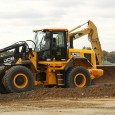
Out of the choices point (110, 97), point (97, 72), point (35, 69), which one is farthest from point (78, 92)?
point (97, 72)

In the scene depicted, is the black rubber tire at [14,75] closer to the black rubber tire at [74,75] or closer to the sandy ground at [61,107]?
the black rubber tire at [74,75]

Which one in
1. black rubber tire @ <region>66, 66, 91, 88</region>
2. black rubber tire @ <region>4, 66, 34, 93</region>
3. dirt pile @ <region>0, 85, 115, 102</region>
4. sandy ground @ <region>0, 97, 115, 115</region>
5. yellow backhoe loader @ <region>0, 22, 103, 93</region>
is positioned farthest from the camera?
black rubber tire @ <region>66, 66, 91, 88</region>

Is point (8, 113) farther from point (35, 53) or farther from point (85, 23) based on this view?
point (85, 23)

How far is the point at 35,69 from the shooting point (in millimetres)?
20953

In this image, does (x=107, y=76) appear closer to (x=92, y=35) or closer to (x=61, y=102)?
(x=92, y=35)

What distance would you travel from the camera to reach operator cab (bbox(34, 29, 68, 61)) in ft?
70.5

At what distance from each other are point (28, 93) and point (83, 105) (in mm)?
4131

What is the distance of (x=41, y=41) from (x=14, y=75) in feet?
8.76

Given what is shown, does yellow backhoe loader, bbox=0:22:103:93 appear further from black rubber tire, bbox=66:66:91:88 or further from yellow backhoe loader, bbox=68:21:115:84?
yellow backhoe loader, bbox=68:21:115:84

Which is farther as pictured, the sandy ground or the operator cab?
the operator cab

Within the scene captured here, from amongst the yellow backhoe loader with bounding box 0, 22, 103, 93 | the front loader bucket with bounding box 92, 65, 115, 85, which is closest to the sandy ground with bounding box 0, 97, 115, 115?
the yellow backhoe loader with bounding box 0, 22, 103, 93

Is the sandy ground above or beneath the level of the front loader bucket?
beneath

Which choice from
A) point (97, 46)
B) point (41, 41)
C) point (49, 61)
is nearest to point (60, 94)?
point (49, 61)

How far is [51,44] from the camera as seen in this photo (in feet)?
70.4
